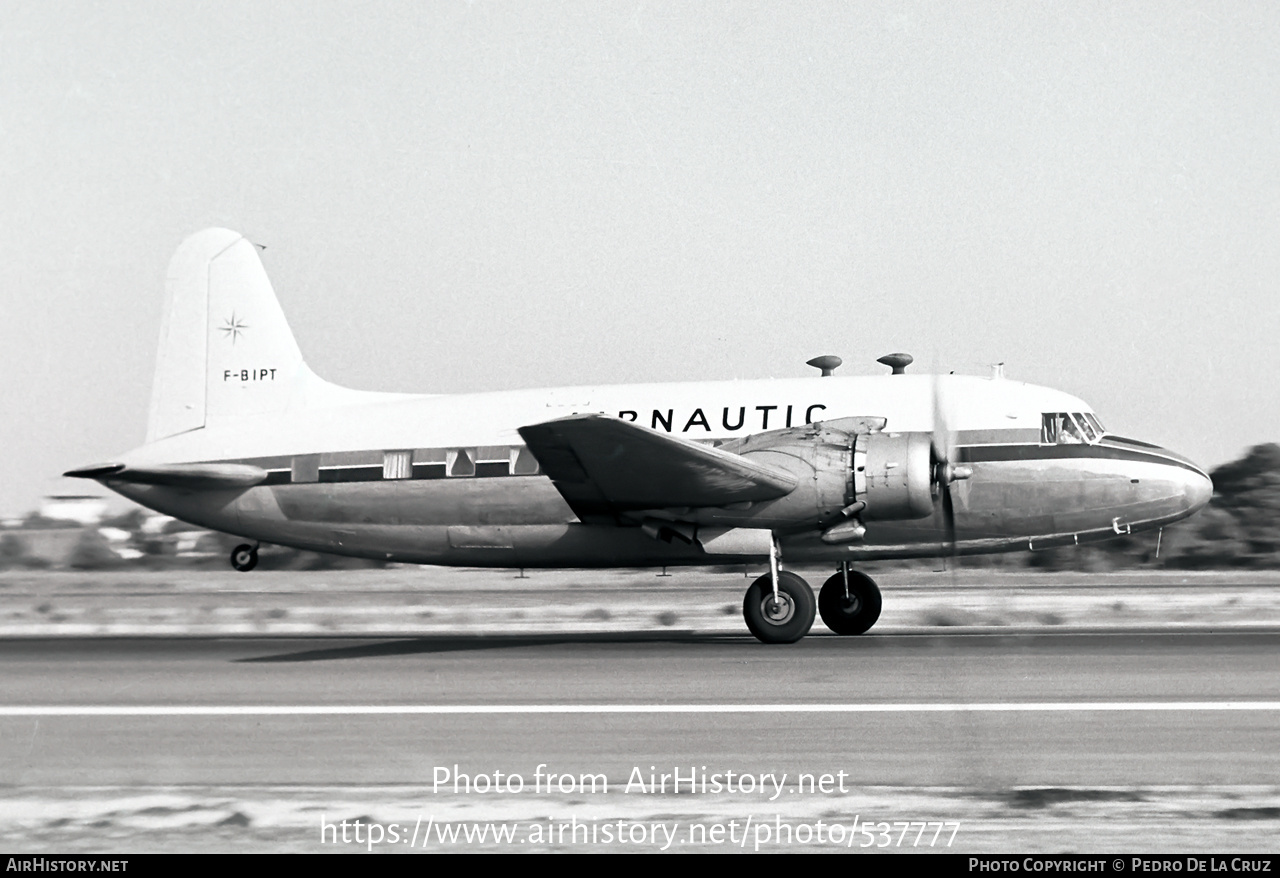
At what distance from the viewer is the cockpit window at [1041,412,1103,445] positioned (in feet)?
55.3

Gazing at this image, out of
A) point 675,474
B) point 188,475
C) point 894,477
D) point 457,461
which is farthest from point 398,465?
point 894,477

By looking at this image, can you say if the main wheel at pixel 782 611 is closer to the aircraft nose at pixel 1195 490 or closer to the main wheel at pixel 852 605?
the main wheel at pixel 852 605

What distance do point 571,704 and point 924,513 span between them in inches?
231

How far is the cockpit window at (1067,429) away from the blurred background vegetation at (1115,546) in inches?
766

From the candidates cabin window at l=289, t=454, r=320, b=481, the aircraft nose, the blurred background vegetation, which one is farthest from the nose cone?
the blurred background vegetation

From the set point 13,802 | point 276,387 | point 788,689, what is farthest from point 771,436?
point 13,802

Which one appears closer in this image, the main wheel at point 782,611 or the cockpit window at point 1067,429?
the main wheel at point 782,611

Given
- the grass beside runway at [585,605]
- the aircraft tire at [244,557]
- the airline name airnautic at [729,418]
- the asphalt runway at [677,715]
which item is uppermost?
the airline name airnautic at [729,418]

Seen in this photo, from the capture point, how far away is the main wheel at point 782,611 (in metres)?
15.7

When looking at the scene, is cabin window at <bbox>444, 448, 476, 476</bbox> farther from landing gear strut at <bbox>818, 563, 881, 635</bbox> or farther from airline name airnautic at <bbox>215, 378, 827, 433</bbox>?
landing gear strut at <bbox>818, 563, 881, 635</bbox>

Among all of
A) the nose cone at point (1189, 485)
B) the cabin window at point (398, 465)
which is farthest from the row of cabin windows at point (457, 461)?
the nose cone at point (1189, 485)

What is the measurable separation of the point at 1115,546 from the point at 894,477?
3348cm

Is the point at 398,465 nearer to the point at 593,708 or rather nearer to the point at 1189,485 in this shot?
the point at 593,708

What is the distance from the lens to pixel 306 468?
18656mm
